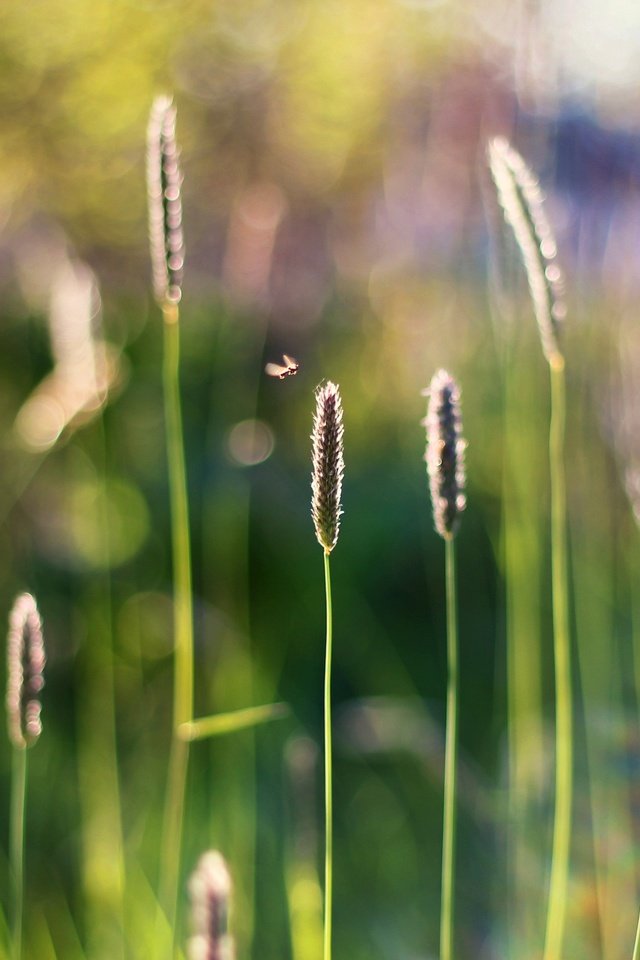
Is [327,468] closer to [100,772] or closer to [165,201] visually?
[165,201]

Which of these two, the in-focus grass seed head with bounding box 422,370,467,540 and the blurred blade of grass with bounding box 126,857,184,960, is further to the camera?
the blurred blade of grass with bounding box 126,857,184,960

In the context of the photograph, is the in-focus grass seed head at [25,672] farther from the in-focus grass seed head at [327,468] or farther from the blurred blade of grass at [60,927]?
the blurred blade of grass at [60,927]

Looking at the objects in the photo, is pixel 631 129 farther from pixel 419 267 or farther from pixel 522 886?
A: pixel 522 886

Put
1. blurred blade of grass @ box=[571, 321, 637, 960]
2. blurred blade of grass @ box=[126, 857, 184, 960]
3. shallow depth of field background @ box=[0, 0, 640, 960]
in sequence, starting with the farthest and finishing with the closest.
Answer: shallow depth of field background @ box=[0, 0, 640, 960] → blurred blade of grass @ box=[571, 321, 637, 960] → blurred blade of grass @ box=[126, 857, 184, 960]

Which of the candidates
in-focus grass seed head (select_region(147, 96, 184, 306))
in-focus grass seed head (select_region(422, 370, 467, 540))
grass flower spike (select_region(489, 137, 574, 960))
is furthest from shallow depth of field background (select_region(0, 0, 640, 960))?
in-focus grass seed head (select_region(147, 96, 184, 306))

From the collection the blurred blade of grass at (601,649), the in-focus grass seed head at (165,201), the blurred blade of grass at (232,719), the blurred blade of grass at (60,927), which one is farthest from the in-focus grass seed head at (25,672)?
the blurred blade of grass at (601,649)

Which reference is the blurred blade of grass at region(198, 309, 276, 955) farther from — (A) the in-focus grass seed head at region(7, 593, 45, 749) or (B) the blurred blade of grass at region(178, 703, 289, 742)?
(A) the in-focus grass seed head at region(7, 593, 45, 749)
